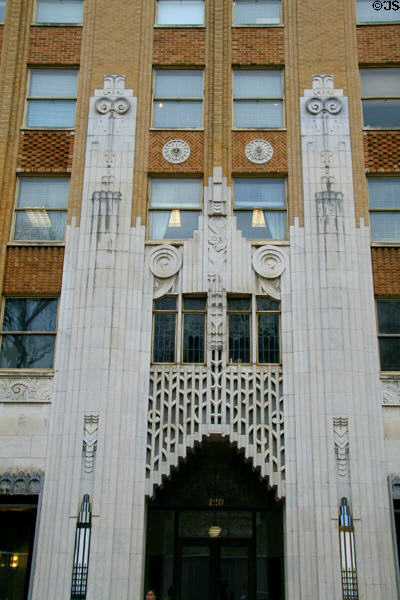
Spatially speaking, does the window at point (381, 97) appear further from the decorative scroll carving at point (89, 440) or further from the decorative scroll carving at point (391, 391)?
the decorative scroll carving at point (89, 440)

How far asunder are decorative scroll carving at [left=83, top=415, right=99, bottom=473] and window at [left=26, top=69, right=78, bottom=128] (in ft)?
30.9

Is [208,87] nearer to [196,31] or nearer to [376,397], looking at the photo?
[196,31]

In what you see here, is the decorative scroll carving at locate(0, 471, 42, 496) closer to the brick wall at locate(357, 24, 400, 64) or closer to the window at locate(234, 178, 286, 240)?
the window at locate(234, 178, 286, 240)

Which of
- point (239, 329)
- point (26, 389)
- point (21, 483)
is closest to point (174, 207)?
point (239, 329)

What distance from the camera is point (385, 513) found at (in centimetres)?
1622

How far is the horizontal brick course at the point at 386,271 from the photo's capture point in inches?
727

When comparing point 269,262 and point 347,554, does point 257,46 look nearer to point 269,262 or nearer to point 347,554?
point 269,262

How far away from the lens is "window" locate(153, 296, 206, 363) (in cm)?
1811

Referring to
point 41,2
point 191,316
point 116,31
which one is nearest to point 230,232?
point 191,316

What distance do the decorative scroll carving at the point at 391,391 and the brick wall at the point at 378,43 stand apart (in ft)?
33.5

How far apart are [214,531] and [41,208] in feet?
35.1

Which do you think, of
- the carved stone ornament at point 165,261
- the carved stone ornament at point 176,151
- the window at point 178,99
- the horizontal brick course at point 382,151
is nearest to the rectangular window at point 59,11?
the window at point 178,99

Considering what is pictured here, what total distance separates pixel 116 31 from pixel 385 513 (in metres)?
16.4

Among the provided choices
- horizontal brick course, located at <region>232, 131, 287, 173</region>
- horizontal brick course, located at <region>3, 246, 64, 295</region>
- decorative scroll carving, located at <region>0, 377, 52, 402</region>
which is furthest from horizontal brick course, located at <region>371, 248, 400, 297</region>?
decorative scroll carving, located at <region>0, 377, 52, 402</region>
